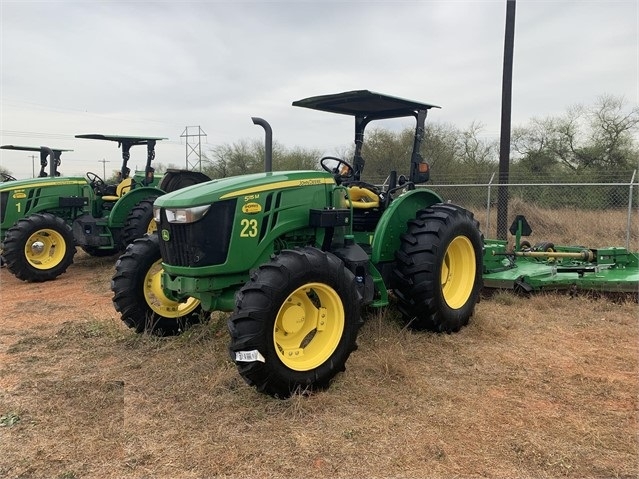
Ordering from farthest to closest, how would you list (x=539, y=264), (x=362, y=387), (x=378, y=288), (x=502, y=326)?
(x=539, y=264), (x=502, y=326), (x=378, y=288), (x=362, y=387)

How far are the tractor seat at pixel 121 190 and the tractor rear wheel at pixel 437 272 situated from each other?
709 cm

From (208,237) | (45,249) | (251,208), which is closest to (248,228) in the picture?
(251,208)

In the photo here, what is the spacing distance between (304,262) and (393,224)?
1.64m

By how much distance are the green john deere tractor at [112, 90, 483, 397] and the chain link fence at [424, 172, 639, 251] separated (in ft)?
20.1

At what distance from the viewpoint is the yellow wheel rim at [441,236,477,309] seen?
5.24m

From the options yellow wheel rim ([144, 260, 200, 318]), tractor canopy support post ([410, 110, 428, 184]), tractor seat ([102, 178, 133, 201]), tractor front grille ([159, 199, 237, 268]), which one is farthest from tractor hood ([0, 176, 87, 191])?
tractor canopy support post ([410, 110, 428, 184])

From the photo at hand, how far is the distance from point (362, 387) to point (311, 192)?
1.57m

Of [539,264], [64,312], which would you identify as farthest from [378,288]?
[64,312]

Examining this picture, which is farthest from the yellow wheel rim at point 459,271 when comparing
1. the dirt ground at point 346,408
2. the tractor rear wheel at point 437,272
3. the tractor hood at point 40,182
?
the tractor hood at point 40,182

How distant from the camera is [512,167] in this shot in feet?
62.3

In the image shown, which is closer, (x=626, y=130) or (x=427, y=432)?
(x=427, y=432)

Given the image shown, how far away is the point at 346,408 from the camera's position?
10.9 feet

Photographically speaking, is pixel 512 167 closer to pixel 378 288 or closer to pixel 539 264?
pixel 539 264

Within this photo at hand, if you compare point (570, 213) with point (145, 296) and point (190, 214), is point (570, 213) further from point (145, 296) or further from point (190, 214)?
point (190, 214)
